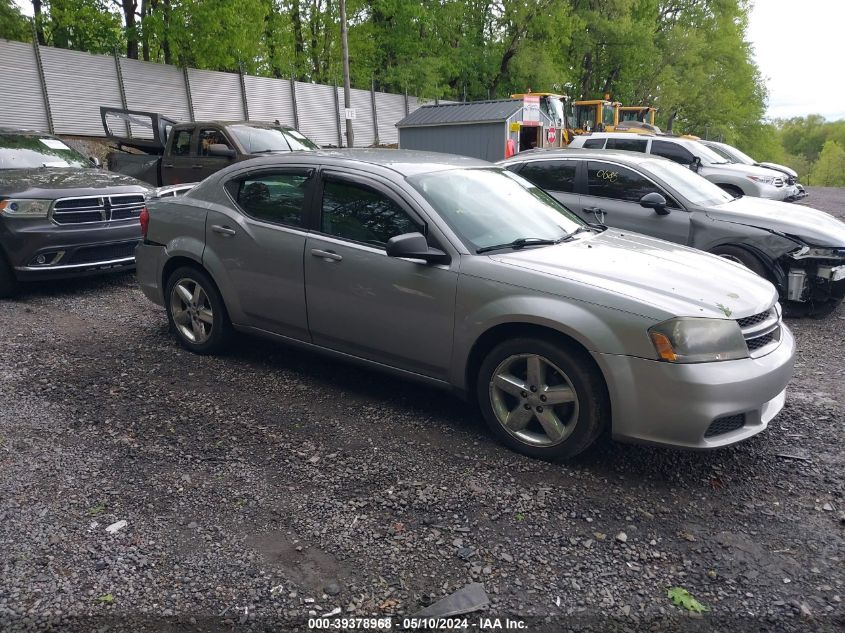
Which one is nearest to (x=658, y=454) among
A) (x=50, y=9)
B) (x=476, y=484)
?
(x=476, y=484)

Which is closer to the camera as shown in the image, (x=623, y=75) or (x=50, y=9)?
(x=50, y=9)

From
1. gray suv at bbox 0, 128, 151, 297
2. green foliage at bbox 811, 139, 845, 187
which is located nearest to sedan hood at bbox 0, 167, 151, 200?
gray suv at bbox 0, 128, 151, 297

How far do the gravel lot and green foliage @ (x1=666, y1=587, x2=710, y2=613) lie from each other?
36 mm

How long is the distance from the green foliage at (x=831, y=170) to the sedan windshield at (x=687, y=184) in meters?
100

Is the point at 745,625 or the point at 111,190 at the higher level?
the point at 111,190

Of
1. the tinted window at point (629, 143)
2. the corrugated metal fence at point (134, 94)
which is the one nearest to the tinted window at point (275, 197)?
the tinted window at point (629, 143)

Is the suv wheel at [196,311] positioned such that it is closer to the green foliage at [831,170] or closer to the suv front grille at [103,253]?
the suv front grille at [103,253]

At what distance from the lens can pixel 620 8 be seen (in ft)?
130

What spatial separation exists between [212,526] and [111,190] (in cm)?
563

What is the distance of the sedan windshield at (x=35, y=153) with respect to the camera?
25.8ft

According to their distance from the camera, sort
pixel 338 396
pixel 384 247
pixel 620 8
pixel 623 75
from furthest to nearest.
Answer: pixel 623 75 → pixel 620 8 → pixel 338 396 → pixel 384 247

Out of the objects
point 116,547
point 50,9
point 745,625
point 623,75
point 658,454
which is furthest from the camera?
point 623,75

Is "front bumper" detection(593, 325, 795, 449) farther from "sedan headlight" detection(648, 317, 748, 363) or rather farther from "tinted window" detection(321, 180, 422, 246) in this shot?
"tinted window" detection(321, 180, 422, 246)

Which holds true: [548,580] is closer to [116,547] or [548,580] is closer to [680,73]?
[116,547]
